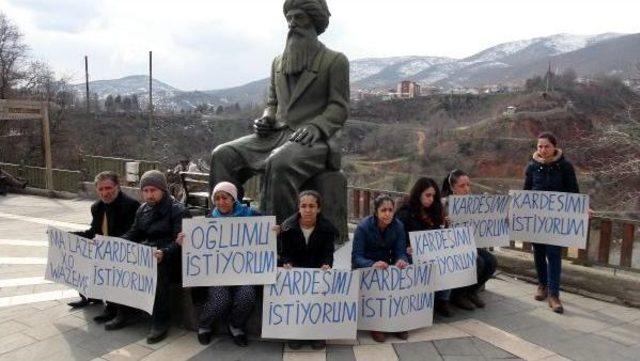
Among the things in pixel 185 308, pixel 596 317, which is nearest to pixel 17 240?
pixel 185 308

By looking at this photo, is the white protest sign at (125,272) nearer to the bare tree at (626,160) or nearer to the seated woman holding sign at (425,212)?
the seated woman holding sign at (425,212)

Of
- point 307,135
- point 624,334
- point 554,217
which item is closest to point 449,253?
point 554,217

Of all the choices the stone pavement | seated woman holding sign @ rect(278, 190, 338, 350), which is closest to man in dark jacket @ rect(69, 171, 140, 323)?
the stone pavement

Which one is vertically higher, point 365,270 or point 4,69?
point 4,69

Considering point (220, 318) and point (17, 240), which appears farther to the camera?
point (17, 240)

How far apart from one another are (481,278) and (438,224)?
800mm

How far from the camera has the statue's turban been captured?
5.13 meters

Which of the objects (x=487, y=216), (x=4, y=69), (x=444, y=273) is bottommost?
(x=444, y=273)

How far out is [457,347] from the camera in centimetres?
397

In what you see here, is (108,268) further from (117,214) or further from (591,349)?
(591,349)

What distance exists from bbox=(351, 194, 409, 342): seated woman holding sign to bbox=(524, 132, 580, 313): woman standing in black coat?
1.57 meters

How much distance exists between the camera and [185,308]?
168 inches

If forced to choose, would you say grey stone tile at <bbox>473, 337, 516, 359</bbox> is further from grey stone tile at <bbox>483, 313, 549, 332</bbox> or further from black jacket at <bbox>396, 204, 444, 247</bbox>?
black jacket at <bbox>396, 204, 444, 247</bbox>

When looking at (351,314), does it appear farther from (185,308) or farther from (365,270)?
(185,308)
